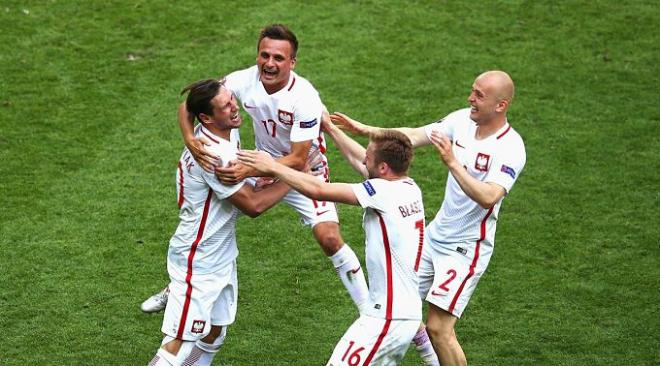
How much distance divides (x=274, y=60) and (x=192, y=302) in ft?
6.82

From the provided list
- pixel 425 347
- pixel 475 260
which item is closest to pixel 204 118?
pixel 475 260

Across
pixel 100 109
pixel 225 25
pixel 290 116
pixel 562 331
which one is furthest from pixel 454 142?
pixel 225 25

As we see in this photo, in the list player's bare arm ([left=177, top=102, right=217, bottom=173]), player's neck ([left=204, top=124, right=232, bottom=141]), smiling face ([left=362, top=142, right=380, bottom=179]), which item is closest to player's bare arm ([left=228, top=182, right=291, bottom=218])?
player's bare arm ([left=177, top=102, right=217, bottom=173])

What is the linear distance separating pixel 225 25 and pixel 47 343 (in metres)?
6.37

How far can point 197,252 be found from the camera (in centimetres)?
833

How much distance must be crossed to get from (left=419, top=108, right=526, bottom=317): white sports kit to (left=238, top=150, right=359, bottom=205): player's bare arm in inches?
52.4

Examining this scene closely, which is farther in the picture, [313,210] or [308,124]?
[313,210]

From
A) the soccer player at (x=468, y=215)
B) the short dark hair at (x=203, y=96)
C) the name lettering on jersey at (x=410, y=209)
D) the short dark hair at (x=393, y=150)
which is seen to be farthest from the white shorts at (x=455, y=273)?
the short dark hair at (x=203, y=96)

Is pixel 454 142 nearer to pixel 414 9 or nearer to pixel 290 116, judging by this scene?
pixel 290 116

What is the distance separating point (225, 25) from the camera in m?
15.0

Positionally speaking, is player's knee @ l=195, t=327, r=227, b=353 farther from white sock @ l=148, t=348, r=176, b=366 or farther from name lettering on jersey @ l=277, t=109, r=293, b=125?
name lettering on jersey @ l=277, t=109, r=293, b=125

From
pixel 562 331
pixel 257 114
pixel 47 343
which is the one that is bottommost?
pixel 47 343

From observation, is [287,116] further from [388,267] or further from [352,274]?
[388,267]

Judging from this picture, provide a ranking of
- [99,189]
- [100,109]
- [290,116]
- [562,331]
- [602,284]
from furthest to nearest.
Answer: [100,109] → [99,189] → [602,284] → [562,331] → [290,116]
